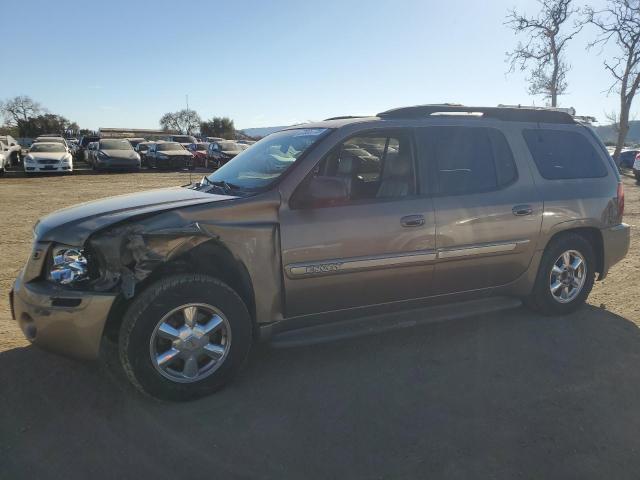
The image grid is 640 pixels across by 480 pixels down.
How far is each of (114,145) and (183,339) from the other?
969 inches

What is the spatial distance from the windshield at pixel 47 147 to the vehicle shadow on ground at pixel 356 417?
Result: 22058mm

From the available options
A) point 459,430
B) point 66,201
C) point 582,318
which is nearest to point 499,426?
point 459,430

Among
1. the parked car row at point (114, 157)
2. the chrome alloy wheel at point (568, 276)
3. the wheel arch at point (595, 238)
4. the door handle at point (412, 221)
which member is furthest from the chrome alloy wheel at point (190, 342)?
the parked car row at point (114, 157)

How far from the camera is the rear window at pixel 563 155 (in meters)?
4.53

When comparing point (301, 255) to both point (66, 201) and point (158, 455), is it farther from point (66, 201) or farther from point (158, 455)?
point (66, 201)

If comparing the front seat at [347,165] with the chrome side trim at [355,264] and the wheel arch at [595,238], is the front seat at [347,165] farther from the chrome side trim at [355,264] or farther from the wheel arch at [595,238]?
the wheel arch at [595,238]

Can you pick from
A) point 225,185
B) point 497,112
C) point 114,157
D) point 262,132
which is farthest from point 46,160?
point 262,132

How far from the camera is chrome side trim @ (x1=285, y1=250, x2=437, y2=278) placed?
3.44 m

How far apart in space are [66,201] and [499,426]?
1276 centimetres

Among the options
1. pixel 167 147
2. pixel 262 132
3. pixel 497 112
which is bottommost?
pixel 497 112

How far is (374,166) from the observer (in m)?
4.44

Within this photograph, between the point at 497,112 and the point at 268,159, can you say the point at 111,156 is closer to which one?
the point at 268,159

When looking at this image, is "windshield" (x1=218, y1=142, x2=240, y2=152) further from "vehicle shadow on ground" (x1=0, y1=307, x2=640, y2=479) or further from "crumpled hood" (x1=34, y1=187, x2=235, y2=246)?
"vehicle shadow on ground" (x1=0, y1=307, x2=640, y2=479)

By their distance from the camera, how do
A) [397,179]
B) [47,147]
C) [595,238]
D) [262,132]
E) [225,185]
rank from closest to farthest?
[225,185]
[397,179]
[595,238]
[47,147]
[262,132]
